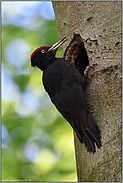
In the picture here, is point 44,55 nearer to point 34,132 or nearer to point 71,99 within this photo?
Result: point 71,99

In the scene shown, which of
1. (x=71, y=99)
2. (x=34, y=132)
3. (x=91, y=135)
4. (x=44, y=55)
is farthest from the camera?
(x=34, y=132)

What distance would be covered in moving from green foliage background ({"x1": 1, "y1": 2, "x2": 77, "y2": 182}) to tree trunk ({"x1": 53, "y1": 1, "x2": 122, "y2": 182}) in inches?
85.7

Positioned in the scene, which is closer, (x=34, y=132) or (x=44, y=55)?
(x=44, y=55)

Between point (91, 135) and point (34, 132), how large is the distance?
308 cm

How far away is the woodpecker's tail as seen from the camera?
2.41 metres

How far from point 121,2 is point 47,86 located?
141 cm

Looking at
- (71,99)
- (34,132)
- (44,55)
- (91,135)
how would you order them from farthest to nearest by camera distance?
(34,132), (44,55), (71,99), (91,135)

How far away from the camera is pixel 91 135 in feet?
8.22

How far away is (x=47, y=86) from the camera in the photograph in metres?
2.95

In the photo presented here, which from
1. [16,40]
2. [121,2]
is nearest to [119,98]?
[121,2]

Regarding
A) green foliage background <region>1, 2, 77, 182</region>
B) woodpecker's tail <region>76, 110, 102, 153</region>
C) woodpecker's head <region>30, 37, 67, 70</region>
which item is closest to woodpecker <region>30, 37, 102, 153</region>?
woodpecker's tail <region>76, 110, 102, 153</region>

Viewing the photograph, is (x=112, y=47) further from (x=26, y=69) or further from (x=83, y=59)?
(x=26, y=69)

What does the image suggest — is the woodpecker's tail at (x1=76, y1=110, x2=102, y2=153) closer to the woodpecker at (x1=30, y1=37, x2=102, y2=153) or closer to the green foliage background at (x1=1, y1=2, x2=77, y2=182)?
the woodpecker at (x1=30, y1=37, x2=102, y2=153)

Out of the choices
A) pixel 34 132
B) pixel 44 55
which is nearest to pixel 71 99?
pixel 44 55
